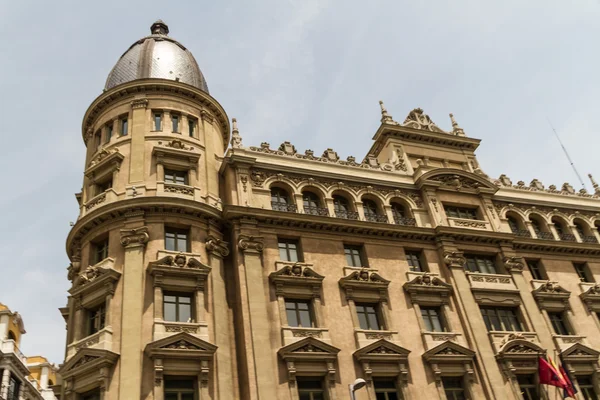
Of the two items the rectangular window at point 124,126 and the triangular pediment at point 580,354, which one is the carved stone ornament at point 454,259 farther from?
the rectangular window at point 124,126

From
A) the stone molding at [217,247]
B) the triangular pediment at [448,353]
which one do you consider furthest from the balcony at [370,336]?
the stone molding at [217,247]

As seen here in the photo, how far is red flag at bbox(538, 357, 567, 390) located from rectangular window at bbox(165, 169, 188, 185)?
25.9 metres

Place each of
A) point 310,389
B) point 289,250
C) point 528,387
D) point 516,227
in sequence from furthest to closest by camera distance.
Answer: point 516,227 → point 289,250 → point 528,387 → point 310,389

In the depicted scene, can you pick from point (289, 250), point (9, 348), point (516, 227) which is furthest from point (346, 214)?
point (9, 348)

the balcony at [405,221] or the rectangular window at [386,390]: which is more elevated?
the balcony at [405,221]

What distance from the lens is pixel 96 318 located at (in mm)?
31125

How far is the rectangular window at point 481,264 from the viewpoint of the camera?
4016 cm

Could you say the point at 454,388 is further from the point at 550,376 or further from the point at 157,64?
the point at 157,64

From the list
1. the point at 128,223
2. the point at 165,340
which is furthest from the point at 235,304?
the point at 128,223

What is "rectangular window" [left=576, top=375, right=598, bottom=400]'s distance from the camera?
3681cm

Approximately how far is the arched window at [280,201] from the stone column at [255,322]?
3547 millimetres

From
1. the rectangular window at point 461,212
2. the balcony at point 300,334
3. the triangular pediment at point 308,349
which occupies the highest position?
the rectangular window at point 461,212

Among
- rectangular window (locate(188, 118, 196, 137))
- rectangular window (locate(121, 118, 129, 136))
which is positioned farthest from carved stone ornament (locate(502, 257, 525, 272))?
rectangular window (locate(121, 118, 129, 136))

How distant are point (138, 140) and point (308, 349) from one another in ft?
58.8
